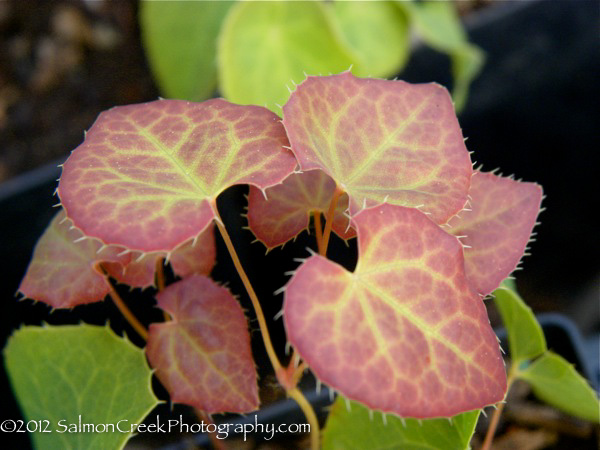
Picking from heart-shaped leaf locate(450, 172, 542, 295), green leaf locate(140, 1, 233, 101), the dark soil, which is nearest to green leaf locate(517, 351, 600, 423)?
heart-shaped leaf locate(450, 172, 542, 295)

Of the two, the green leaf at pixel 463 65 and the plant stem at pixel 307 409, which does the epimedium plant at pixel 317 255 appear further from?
the green leaf at pixel 463 65

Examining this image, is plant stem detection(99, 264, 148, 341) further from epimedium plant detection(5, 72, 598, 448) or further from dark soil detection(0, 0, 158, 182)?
dark soil detection(0, 0, 158, 182)

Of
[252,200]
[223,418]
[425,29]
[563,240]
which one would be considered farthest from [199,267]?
[563,240]

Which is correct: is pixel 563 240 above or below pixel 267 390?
below

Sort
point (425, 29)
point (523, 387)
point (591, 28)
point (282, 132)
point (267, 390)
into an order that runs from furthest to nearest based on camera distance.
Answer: point (591, 28)
point (425, 29)
point (523, 387)
point (267, 390)
point (282, 132)

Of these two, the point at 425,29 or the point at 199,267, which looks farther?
the point at 425,29

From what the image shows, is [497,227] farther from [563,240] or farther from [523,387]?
[563,240]

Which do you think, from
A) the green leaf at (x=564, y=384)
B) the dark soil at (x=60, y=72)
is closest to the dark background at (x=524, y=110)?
the dark soil at (x=60, y=72)

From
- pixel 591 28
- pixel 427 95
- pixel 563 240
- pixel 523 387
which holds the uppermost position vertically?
pixel 427 95

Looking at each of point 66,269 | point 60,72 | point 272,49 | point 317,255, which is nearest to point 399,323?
point 317,255
